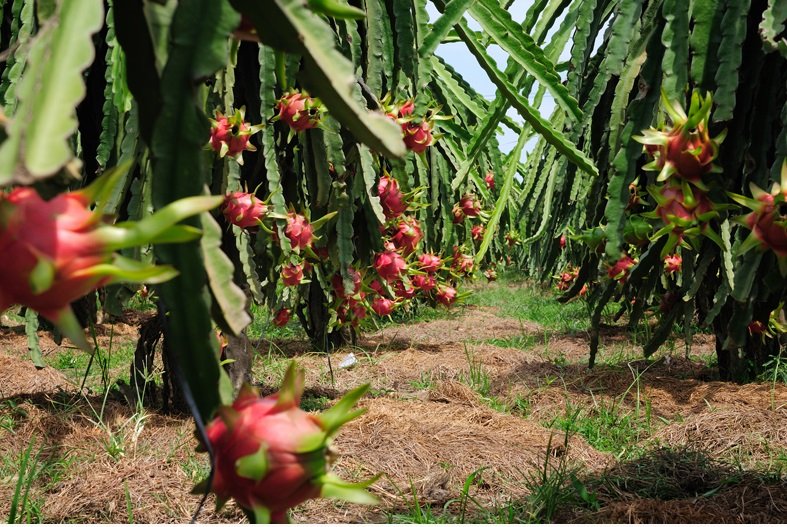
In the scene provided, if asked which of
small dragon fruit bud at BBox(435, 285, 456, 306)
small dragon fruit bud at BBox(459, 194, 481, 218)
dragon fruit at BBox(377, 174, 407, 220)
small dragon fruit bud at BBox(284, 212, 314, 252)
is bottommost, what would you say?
small dragon fruit bud at BBox(435, 285, 456, 306)

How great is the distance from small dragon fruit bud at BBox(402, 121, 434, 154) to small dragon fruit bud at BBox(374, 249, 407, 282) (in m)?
1.10

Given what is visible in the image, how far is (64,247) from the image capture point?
0.37 meters

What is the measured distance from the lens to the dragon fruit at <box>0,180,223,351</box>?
356mm

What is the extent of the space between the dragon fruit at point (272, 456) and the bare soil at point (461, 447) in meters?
0.87

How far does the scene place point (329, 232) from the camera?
2553 mm

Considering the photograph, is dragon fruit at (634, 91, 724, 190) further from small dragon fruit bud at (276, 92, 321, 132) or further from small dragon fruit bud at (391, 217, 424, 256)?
small dragon fruit bud at (391, 217, 424, 256)

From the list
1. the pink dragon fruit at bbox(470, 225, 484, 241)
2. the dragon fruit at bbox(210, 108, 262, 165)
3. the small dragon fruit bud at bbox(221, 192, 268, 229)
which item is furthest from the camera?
the pink dragon fruit at bbox(470, 225, 484, 241)

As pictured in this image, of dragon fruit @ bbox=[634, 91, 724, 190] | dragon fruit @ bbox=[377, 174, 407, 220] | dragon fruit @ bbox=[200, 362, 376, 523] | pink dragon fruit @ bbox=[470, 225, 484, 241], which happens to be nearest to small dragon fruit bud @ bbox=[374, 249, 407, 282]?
dragon fruit @ bbox=[377, 174, 407, 220]

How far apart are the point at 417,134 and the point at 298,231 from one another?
0.42 m

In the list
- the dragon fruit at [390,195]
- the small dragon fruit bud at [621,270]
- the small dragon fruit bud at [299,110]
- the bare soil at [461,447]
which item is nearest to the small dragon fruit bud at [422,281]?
the bare soil at [461,447]

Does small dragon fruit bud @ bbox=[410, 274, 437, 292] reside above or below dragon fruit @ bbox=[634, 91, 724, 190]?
below

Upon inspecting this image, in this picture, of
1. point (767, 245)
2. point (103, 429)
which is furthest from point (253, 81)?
point (767, 245)

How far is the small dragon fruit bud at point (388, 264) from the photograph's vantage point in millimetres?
3139

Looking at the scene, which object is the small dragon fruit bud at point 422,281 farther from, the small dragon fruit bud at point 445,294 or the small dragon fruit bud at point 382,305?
the small dragon fruit bud at point 445,294
